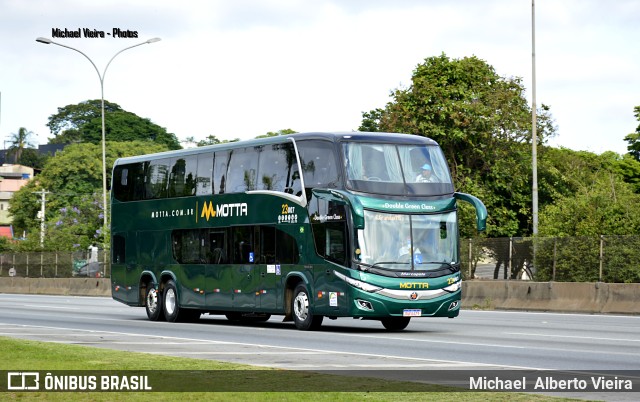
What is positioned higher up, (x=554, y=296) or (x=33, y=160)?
(x=33, y=160)

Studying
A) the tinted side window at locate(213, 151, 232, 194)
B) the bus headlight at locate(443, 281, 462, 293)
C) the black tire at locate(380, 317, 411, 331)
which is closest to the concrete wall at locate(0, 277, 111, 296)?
the tinted side window at locate(213, 151, 232, 194)

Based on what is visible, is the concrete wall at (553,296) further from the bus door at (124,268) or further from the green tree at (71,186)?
the green tree at (71,186)

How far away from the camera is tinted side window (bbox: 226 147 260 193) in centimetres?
2639

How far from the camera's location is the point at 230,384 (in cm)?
1274

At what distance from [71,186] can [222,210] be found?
92.6m

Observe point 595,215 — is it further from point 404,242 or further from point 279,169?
point 404,242

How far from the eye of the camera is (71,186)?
385 feet

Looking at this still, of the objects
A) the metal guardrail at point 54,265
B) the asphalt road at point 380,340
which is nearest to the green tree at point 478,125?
the metal guardrail at point 54,265

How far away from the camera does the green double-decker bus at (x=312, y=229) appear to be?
2347 centimetres

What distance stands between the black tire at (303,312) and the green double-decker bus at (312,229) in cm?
3

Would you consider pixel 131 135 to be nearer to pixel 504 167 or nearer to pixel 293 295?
pixel 504 167

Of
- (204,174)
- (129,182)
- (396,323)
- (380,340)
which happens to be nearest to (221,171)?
(204,174)

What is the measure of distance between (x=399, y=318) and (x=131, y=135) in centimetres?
11903

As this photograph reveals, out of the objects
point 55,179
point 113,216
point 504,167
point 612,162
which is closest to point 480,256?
point 113,216
